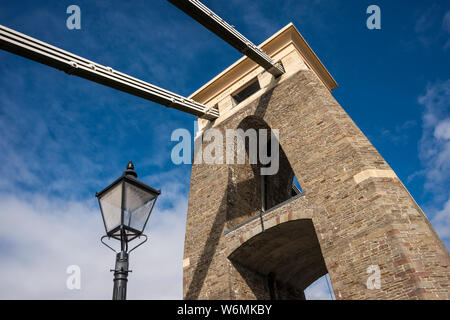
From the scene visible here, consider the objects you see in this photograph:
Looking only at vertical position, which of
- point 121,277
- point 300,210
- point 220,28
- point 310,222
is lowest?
point 121,277

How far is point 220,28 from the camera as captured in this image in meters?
9.48

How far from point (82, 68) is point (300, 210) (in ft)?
21.2

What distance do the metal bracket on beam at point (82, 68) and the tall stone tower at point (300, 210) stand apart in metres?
2.76

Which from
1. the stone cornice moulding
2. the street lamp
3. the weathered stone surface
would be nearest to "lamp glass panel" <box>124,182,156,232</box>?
the street lamp

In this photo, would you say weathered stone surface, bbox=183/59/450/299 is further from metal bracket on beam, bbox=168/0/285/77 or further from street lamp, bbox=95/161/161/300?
street lamp, bbox=95/161/161/300

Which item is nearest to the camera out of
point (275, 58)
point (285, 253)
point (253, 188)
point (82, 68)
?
point (82, 68)

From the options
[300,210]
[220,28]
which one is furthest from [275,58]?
[300,210]

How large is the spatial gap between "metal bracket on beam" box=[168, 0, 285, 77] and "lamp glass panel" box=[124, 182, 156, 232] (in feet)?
21.7

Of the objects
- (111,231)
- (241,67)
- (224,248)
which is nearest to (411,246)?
(224,248)

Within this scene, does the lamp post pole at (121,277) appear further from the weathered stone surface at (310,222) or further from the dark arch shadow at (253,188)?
the dark arch shadow at (253,188)

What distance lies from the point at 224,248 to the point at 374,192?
4.27 m

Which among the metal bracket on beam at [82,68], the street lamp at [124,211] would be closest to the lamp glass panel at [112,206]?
the street lamp at [124,211]

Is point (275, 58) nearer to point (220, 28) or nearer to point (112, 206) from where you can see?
point (220, 28)

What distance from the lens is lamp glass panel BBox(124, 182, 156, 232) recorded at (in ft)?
11.3
